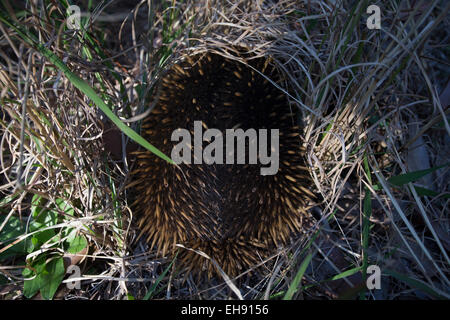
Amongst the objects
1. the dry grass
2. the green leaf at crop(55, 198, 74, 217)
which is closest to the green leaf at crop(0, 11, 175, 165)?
the dry grass

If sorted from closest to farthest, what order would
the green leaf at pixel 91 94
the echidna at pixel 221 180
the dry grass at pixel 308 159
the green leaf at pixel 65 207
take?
the green leaf at pixel 91 94, the echidna at pixel 221 180, the dry grass at pixel 308 159, the green leaf at pixel 65 207

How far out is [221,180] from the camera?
124 cm

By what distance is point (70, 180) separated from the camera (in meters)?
1.50

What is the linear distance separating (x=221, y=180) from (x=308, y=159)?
0.44m

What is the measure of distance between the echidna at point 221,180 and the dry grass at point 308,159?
0.27 ft

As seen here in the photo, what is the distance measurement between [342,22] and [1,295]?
1745 mm

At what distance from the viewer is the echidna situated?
4.13 feet

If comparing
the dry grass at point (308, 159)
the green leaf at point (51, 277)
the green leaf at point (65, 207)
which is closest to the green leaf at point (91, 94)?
the dry grass at point (308, 159)

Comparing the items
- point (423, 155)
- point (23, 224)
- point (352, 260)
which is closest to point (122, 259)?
point (23, 224)

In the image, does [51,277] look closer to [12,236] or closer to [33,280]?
[33,280]

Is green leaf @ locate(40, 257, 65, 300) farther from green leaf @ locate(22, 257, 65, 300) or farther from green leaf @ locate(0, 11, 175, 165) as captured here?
green leaf @ locate(0, 11, 175, 165)

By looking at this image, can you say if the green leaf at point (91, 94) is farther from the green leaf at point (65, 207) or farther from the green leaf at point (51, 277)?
the green leaf at point (51, 277)

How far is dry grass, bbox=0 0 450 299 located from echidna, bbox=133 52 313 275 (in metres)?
0.08

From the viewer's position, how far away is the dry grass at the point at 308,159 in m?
1.38
